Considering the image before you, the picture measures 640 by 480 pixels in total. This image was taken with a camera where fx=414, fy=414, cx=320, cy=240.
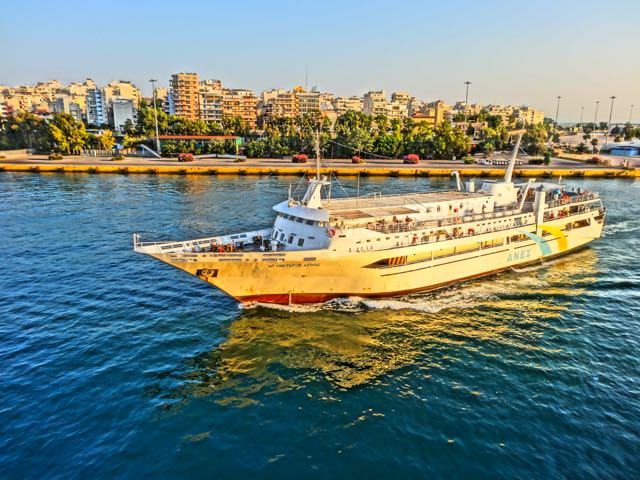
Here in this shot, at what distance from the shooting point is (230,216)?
54750 millimetres

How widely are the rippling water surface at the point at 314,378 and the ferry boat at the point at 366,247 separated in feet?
5.02

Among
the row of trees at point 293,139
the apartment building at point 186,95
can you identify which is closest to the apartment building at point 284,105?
the apartment building at point 186,95

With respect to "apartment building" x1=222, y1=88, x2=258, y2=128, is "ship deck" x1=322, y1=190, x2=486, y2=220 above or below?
below

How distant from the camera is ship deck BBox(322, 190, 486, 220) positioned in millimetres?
31531

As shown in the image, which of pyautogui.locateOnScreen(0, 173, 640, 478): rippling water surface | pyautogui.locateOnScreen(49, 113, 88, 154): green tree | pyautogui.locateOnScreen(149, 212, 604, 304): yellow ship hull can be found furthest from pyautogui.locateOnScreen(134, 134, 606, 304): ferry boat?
pyautogui.locateOnScreen(49, 113, 88, 154): green tree

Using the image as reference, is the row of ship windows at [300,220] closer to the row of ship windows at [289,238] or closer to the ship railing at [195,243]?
the row of ship windows at [289,238]

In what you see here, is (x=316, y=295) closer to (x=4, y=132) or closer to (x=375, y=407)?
(x=375, y=407)

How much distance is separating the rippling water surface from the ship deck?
6664 millimetres

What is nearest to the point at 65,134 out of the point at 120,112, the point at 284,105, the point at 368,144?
the point at 368,144

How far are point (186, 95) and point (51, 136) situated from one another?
85.9 metres

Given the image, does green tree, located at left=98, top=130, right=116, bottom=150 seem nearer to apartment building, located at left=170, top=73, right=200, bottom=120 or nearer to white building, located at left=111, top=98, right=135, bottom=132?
apartment building, located at left=170, top=73, right=200, bottom=120

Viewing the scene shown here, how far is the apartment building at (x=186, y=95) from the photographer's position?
7416 inches

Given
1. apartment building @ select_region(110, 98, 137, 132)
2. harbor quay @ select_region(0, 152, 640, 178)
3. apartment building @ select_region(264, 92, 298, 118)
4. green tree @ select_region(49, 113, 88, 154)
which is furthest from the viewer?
apartment building @ select_region(110, 98, 137, 132)

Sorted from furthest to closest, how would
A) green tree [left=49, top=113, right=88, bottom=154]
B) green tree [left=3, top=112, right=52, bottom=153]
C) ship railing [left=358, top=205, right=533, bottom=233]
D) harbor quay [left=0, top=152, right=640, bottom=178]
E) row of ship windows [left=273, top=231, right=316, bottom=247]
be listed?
1. green tree [left=3, top=112, right=52, bottom=153]
2. green tree [left=49, top=113, right=88, bottom=154]
3. harbor quay [left=0, top=152, right=640, bottom=178]
4. ship railing [left=358, top=205, right=533, bottom=233]
5. row of ship windows [left=273, top=231, right=316, bottom=247]
